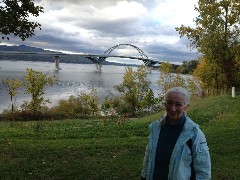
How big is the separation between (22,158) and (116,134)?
626cm

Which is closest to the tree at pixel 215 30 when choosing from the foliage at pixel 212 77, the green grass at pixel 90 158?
the foliage at pixel 212 77

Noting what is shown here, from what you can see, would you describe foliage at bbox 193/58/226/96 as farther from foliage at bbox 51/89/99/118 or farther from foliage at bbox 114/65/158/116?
foliage at bbox 51/89/99/118

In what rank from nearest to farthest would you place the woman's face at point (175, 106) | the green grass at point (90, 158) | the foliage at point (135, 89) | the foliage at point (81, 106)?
the woman's face at point (175, 106), the green grass at point (90, 158), the foliage at point (81, 106), the foliage at point (135, 89)

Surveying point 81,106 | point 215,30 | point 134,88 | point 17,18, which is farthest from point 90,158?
point 81,106

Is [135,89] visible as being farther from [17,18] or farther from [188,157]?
[188,157]

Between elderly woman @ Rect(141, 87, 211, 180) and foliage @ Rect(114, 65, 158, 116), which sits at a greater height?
elderly woman @ Rect(141, 87, 211, 180)

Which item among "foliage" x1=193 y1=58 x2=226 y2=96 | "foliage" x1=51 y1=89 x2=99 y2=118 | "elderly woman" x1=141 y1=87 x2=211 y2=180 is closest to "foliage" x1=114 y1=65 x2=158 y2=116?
"foliage" x1=51 y1=89 x2=99 y2=118

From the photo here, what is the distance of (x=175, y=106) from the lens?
3736mm

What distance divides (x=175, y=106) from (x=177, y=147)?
44cm

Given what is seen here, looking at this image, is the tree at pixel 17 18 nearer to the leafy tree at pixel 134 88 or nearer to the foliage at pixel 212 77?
the foliage at pixel 212 77

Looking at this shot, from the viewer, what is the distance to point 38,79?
53531 mm

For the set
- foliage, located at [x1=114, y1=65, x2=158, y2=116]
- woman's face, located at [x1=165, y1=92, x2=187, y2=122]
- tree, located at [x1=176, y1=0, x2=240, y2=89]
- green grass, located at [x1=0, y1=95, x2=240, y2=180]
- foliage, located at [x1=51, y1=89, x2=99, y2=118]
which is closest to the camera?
woman's face, located at [x1=165, y1=92, x2=187, y2=122]

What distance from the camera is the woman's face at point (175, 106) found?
370cm

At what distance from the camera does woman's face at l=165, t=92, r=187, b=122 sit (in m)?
3.70
